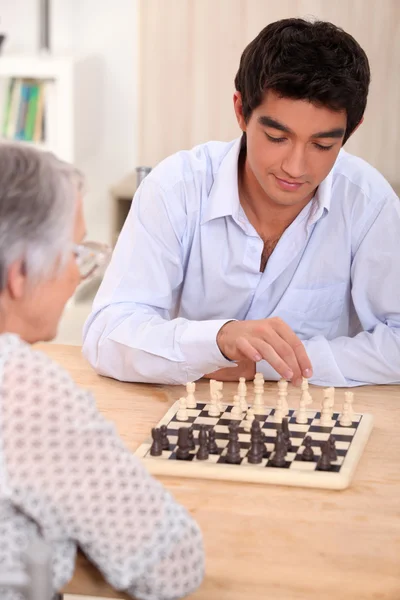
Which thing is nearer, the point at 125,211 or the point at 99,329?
the point at 99,329

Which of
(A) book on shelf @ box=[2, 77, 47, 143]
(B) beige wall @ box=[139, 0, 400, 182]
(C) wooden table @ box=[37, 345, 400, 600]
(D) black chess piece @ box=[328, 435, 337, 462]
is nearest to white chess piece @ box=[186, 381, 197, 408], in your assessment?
(C) wooden table @ box=[37, 345, 400, 600]

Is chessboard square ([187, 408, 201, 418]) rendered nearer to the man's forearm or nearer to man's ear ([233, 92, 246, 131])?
the man's forearm

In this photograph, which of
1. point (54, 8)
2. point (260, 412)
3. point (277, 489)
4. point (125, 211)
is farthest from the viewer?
point (54, 8)

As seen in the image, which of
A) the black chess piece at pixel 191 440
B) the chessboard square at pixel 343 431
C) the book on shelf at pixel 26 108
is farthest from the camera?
the book on shelf at pixel 26 108

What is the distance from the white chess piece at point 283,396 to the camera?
180cm

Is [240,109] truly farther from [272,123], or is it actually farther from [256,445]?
[256,445]

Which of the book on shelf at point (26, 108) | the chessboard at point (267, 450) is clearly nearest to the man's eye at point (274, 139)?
the chessboard at point (267, 450)

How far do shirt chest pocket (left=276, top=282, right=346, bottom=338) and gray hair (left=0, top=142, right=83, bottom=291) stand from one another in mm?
1112

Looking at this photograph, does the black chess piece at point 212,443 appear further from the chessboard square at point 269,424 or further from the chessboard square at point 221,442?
the chessboard square at point 269,424

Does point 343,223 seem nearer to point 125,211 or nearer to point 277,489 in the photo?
point 277,489

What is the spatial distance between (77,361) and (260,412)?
549mm

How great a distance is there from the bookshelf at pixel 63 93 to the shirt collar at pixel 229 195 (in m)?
2.70

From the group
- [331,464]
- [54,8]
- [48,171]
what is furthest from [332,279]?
[54,8]

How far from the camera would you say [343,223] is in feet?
7.30
